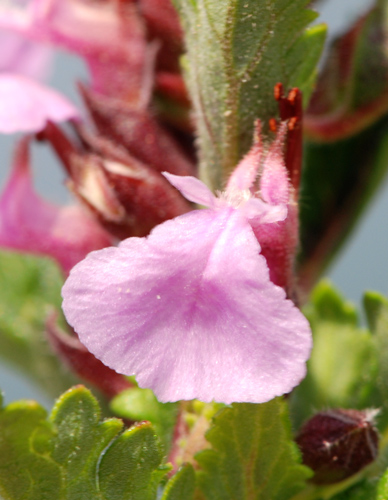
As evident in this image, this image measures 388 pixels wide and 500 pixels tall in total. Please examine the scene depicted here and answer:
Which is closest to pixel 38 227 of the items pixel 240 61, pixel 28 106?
pixel 28 106

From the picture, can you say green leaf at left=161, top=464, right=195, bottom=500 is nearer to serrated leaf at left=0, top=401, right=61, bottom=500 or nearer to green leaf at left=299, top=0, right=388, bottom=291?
serrated leaf at left=0, top=401, right=61, bottom=500

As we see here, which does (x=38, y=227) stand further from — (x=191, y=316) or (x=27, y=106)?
(x=191, y=316)

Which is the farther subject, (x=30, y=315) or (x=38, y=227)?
(x=30, y=315)

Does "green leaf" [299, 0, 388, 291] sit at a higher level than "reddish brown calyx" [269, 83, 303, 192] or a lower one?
lower

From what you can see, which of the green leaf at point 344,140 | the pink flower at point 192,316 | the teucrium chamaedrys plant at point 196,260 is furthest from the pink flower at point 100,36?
the pink flower at point 192,316

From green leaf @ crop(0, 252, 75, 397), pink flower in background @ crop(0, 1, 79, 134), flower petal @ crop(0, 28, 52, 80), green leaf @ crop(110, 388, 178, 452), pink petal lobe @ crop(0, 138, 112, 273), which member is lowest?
green leaf @ crop(0, 252, 75, 397)

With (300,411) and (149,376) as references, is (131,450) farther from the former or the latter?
(300,411)

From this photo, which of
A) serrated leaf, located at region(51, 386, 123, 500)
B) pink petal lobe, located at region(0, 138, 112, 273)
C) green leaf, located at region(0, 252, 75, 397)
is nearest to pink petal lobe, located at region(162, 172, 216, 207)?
serrated leaf, located at region(51, 386, 123, 500)
